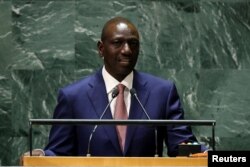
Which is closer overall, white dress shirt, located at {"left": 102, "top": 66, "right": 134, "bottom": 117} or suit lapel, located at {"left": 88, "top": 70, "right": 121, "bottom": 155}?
suit lapel, located at {"left": 88, "top": 70, "right": 121, "bottom": 155}

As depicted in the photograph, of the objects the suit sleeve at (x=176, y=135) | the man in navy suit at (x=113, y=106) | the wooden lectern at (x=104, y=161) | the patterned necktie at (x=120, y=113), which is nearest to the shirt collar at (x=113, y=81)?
the man in navy suit at (x=113, y=106)

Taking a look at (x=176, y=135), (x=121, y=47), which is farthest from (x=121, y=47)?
(x=176, y=135)

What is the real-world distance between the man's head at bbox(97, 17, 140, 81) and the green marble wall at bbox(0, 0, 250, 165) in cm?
156

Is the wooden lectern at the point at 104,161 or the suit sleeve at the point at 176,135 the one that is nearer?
the wooden lectern at the point at 104,161

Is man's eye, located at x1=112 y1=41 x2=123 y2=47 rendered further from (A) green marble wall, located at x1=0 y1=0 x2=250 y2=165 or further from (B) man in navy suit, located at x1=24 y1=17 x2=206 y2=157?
(A) green marble wall, located at x1=0 y1=0 x2=250 y2=165

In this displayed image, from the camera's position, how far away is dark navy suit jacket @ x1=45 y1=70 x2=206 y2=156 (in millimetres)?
4043

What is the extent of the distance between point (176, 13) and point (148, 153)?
2.05m

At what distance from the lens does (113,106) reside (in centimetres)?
413

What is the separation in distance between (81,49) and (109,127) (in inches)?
74.4

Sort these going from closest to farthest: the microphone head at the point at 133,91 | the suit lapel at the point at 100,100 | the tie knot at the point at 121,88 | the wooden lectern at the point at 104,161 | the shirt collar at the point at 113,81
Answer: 1. the wooden lectern at the point at 104,161
2. the microphone head at the point at 133,91
3. the suit lapel at the point at 100,100
4. the tie knot at the point at 121,88
5. the shirt collar at the point at 113,81

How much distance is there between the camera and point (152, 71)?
5.85 m

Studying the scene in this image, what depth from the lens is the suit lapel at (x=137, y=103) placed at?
13.3 feet

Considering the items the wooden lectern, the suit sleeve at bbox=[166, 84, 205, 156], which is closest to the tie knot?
the suit sleeve at bbox=[166, 84, 205, 156]

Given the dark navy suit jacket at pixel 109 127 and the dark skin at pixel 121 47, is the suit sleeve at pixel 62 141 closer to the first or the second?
the dark navy suit jacket at pixel 109 127
